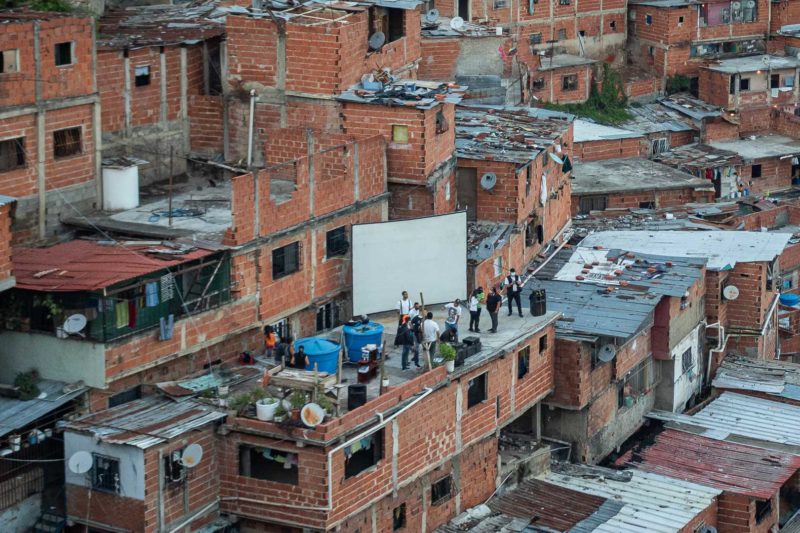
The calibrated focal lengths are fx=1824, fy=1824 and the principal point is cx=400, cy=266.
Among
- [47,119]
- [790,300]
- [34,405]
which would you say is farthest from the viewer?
[790,300]

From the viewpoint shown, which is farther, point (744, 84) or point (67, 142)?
point (744, 84)

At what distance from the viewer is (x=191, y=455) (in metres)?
38.4

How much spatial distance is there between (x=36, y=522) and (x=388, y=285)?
11.1 m

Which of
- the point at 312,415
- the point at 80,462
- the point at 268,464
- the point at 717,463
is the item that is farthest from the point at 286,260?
the point at 717,463

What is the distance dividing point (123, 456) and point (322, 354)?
5.85 m

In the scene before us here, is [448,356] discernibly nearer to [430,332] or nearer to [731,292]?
[430,332]

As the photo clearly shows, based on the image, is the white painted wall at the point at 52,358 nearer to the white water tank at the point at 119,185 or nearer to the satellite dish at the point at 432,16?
the white water tank at the point at 119,185

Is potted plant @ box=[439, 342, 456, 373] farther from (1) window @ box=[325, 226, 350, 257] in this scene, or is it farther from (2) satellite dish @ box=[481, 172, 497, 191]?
(2) satellite dish @ box=[481, 172, 497, 191]

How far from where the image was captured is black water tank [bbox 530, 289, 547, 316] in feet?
155

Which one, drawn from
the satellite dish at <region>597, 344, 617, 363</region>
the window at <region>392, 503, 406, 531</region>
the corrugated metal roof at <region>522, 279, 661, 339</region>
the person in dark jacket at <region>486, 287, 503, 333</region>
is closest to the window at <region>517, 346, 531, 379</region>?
the person in dark jacket at <region>486, 287, 503, 333</region>

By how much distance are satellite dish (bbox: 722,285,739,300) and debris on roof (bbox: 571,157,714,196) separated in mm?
11838

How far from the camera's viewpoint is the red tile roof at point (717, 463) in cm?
4709

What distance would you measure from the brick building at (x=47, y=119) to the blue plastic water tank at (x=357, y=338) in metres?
7.13

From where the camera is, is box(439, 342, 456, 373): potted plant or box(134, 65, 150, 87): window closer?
box(439, 342, 456, 373): potted plant
